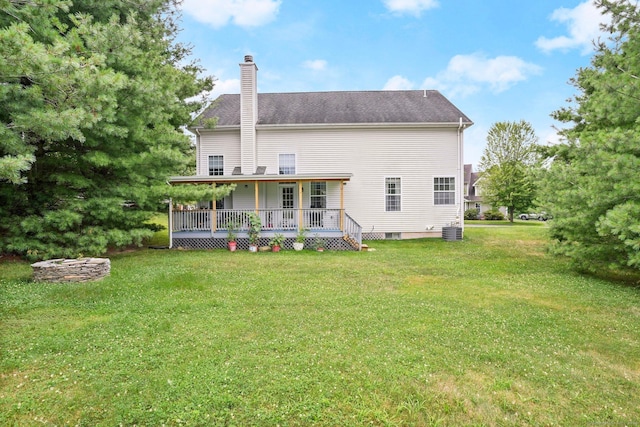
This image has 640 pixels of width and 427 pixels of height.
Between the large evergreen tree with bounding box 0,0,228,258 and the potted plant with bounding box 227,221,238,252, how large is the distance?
2.77 meters

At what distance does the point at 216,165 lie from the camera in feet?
49.2

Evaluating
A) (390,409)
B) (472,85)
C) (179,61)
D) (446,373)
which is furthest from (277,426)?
(472,85)

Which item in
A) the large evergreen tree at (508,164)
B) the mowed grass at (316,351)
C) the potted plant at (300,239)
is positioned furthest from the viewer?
the large evergreen tree at (508,164)

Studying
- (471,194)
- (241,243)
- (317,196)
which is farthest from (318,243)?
(471,194)

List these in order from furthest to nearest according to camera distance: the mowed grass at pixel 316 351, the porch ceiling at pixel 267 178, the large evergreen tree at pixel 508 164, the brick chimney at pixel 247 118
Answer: the large evergreen tree at pixel 508 164
the brick chimney at pixel 247 118
the porch ceiling at pixel 267 178
the mowed grass at pixel 316 351

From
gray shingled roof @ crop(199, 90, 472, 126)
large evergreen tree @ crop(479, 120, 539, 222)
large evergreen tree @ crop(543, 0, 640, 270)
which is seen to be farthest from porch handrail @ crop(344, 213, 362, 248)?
large evergreen tree @ crop(479, 120, 539, 222)

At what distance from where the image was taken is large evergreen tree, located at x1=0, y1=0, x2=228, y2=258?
21.2ft

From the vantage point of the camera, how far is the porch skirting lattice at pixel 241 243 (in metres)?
12.3

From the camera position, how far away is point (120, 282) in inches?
268

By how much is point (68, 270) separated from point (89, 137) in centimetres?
406

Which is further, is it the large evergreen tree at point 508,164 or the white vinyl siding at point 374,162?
the large evergreen tree at point 508,164

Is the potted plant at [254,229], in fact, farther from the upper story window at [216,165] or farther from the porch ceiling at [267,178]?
the upper story window at [216,165]

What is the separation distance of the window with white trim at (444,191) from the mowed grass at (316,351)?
25.7ft

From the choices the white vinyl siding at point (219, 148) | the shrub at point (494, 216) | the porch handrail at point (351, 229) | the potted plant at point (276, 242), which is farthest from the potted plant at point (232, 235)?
the shrub at point (494, 216)
